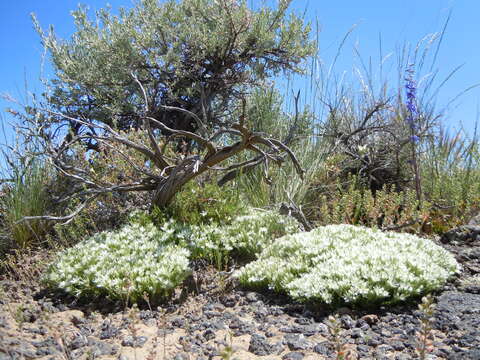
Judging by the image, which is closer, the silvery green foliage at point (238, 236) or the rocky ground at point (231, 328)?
the rocky ground at point (231, 328)

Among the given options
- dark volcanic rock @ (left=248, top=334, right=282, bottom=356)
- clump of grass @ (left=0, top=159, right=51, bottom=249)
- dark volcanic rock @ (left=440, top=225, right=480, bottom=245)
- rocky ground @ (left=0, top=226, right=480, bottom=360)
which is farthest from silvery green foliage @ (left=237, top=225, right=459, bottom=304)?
clump of grass @ (left=0, top=159, right=51, bottom=249)

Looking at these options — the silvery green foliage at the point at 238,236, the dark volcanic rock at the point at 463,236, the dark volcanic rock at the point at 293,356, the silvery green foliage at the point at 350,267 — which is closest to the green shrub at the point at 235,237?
the silvery green foliage at the point at 238,236

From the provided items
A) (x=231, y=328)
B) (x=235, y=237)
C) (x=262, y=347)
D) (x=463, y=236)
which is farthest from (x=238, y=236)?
(x=463, y=236)

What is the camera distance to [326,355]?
238cm

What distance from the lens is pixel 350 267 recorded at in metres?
3.12

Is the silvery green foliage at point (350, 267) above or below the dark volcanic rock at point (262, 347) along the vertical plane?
above

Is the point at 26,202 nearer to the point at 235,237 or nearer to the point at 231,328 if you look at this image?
the point at 235,237

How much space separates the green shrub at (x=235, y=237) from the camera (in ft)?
12.6

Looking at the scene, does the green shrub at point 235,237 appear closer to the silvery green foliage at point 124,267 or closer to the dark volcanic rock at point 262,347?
the silvery green foliage at point 124,267

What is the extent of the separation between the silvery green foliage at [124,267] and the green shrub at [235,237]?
24 centimetres

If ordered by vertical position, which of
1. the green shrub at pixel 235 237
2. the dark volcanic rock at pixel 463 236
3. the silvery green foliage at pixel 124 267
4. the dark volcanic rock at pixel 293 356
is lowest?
the dark volcanic rock at pixel 293 356

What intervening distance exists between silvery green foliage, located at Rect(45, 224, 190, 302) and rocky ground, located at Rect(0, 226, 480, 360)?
137mm

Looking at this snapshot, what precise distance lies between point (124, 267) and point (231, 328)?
101 centimetres

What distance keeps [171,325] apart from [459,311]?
6.03 ft
